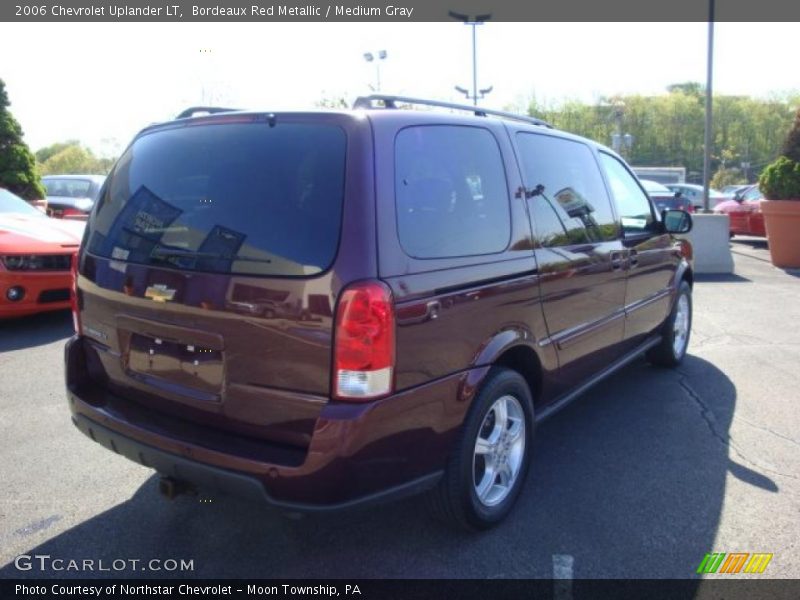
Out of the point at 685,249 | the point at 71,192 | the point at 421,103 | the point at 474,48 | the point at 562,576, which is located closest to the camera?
the point at 562,576

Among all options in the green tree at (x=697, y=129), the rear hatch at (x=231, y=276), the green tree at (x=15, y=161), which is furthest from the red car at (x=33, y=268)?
the green tree at (x=697, y=129)

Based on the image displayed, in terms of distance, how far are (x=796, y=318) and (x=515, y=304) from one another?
6023mm

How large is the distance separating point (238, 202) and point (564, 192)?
198cm

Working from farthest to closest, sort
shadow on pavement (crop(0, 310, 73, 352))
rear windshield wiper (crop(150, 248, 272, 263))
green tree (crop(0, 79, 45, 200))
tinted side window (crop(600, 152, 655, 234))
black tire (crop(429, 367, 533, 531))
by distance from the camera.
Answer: green tree (crop(0, 79, 45, 200)), shadow on pavement (crop(0, 310, 73, 352)), tinted side window (crop(600, 152, 655, 234)), black tire (crop(429, 367, 533, 531)), rear windshield wiper (crop(150, 248, 272, 263))

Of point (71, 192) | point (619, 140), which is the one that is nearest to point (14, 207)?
point (71, 192)

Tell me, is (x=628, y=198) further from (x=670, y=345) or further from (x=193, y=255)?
→ (x=193, y=255)

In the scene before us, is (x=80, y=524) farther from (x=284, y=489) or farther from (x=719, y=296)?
(x=719, y=296)

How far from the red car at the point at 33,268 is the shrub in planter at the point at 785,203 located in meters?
10.8

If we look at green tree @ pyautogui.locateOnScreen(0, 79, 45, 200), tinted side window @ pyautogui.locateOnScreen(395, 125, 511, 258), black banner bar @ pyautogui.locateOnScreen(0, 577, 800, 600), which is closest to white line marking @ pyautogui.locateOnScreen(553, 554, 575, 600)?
black banner bar @ pyautogui.locateOnScreen(0, 577, 800, 600)

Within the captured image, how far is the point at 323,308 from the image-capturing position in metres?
2.27

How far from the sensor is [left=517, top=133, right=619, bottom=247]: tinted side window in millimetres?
3354

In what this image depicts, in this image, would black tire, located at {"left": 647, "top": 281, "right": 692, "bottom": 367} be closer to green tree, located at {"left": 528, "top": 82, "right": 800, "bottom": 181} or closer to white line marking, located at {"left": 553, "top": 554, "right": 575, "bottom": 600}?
white line marking, located at {"left": 553, "top": 554, "right": 575, "bottom": 600}

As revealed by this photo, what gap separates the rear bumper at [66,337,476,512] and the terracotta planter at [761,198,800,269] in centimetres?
1031

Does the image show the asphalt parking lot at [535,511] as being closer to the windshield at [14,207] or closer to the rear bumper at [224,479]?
the rear bumper at [224,479]
